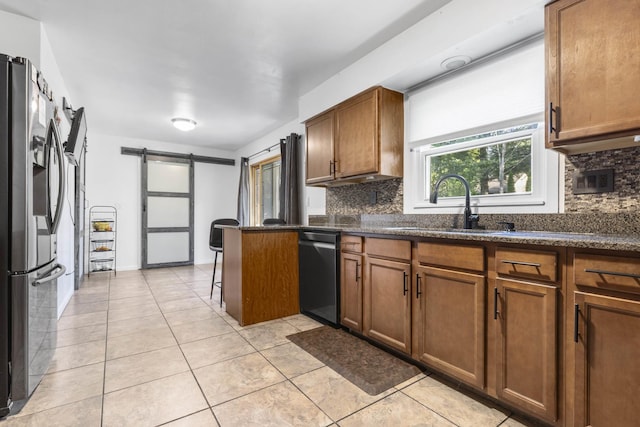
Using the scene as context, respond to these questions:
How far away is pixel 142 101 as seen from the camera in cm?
400

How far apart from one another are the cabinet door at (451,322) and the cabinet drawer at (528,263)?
5.5 inches

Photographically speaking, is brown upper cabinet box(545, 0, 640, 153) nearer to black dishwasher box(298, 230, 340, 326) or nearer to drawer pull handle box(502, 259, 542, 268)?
drawer pull handle box(502, 259, 542, 268)

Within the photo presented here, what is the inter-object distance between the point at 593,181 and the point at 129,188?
21.1 ft

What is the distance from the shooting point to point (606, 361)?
4.00ft

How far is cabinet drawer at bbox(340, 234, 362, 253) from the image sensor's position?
2472 mm

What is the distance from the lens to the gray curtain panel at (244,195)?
6.21 metres

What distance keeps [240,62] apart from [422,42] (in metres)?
1.69

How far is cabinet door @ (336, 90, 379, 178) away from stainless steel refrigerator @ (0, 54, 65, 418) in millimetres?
2278

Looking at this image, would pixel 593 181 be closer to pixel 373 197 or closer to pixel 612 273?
pixel 612 273

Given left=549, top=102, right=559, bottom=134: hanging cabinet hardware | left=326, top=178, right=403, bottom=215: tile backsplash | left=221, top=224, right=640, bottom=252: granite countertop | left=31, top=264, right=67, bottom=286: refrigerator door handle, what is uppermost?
left=549, top=102, right=559, bottom=134: hanging cabinet hardware

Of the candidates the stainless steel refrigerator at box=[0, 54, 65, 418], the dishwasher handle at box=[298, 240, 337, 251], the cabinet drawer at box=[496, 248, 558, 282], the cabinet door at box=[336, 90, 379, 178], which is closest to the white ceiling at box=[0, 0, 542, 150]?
the cabinet door at box=[336, 90, 379, 178]

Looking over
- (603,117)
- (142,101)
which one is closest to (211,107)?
(142,101)

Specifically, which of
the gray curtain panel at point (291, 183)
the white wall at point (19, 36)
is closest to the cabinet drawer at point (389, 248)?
the gray curtain panel at point (291, 183)

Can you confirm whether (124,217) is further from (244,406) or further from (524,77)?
(524,77)
